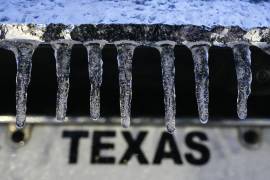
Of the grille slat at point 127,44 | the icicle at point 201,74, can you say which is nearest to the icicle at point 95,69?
the grille slat at point 127,44

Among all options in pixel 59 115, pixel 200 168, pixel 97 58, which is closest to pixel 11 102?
pixel 59 115

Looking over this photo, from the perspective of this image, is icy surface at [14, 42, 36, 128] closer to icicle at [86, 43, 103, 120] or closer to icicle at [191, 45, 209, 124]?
icicle at [86, 43, 103, 120]

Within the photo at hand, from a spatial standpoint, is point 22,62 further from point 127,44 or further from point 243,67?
point 243,67

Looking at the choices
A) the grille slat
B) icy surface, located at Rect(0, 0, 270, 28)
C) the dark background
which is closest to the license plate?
the dark background

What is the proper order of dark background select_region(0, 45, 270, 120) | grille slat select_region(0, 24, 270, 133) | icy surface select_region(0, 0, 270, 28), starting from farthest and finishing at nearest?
dark background select_region(0, 45, 270, 120), icy surface select_region(0, 0, 270, 28), grille slat select_region(0, 24, 270, 133)

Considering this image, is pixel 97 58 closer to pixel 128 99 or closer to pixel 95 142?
pixel 128 99
